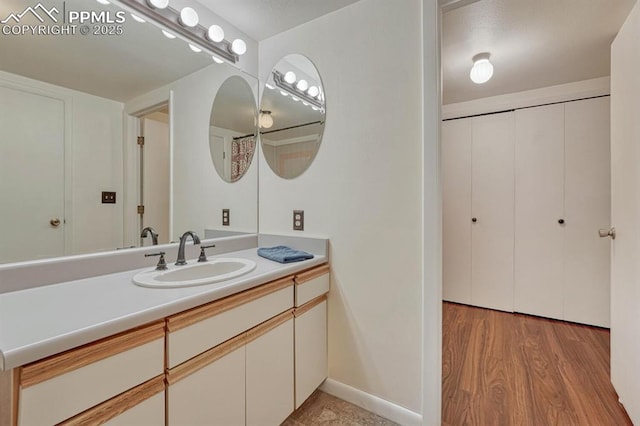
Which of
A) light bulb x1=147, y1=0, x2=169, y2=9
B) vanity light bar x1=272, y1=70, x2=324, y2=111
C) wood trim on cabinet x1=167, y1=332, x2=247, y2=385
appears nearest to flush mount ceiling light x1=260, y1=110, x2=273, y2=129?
vanity light bar x1=272, y1=70, x2=324, y2=111

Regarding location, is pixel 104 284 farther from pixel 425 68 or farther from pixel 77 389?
pixel 425 68

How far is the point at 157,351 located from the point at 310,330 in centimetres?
83

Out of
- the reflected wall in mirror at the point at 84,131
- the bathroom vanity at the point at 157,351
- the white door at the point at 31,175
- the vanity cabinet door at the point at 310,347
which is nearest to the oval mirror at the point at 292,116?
the reflected wall in mirror at the point at 84,131

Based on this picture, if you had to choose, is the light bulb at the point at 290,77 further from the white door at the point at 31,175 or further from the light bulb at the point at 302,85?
the white door at the point at 31,175

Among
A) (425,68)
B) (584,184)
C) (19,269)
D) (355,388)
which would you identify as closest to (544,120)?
(584,184)

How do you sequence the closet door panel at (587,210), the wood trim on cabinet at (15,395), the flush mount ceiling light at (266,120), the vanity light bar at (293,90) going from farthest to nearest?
1. the closet door panel at (587,210)
2. the flush mount ceiling light at (266,120)
3. the vanity light bar at (293,90)
4. the wood trim on cabinet at (15,395)

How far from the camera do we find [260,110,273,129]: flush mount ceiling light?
6.47 ft

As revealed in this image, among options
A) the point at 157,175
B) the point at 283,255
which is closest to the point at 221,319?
the point at 283,255

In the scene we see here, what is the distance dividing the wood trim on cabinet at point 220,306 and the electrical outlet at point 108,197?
731 millimetres

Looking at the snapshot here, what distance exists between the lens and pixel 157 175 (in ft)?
5.00

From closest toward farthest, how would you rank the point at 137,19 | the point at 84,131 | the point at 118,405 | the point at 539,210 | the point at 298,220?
the point at 118,405 < the point at 84,131 < the point at 137,19 < the point at 298,220 < the point at 539,210

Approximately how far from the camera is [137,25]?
1.37m

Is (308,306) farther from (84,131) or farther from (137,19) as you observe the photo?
(137,19)

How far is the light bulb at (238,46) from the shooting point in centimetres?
179
